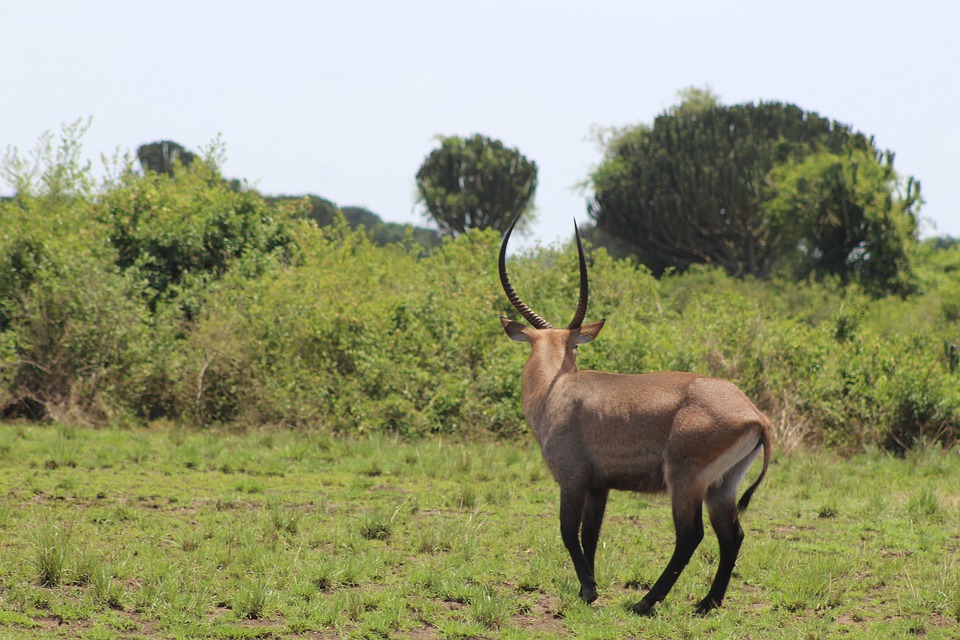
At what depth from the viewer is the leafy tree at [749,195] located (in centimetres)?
3559

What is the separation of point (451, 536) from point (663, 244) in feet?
132

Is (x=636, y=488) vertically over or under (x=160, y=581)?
over

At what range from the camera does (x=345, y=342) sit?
47.0 ft

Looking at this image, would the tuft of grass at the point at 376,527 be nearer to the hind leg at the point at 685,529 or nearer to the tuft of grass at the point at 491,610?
the tuft of grass at the point at 491,610

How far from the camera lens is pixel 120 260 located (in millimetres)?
17359

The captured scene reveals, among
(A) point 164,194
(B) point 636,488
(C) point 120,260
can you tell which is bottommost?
(B) point 636,488

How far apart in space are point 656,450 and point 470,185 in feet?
161

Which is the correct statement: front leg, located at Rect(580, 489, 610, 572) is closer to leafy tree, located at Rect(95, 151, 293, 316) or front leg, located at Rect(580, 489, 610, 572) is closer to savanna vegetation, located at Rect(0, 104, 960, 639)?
savanna vegetation, located at Rect(0, 104, 960, 639)

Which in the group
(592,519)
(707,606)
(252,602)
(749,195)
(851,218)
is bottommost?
(252,602)

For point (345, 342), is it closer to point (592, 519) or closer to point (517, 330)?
point (517, 330)

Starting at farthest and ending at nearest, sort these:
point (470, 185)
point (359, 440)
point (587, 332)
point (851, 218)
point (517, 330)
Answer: point (470, 185), point (851, 218), point (359, 440), point (517, 330), point (587, 332)

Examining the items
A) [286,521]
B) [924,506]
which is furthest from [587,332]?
[924,506]

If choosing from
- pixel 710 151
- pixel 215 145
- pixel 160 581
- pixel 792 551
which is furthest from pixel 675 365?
pixel 710 151

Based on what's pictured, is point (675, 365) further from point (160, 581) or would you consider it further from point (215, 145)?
point (215, 145)
